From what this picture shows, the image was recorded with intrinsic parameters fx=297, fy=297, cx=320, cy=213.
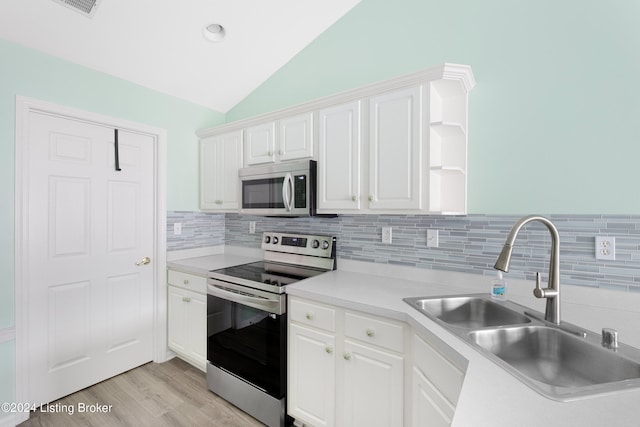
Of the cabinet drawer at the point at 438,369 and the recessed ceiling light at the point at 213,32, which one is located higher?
the recessed ceiling light at the point at 213,32

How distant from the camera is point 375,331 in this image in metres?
1.47

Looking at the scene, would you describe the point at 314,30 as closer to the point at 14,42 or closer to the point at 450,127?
the point at 450,127

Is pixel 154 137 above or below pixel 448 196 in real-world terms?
above

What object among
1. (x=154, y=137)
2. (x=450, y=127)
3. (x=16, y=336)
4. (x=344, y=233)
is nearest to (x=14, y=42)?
(x=154, y=137)

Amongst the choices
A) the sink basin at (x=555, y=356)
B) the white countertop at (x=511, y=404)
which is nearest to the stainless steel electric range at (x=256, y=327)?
the white countertop at (x=511, y=404)

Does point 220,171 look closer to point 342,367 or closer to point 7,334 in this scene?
point 7,334

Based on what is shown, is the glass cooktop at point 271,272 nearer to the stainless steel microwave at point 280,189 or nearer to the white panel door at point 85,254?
the stainless steel microwave at point 280,189

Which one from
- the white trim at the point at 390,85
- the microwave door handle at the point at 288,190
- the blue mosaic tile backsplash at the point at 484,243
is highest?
the white trim at the point at 390,85

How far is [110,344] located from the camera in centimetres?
239

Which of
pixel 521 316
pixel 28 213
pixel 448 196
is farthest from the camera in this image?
pixel 28 213

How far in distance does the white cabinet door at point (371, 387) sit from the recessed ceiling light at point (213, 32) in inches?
92.1

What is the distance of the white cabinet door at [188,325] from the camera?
2330mm

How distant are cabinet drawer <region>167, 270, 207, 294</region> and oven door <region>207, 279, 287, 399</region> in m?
0.16

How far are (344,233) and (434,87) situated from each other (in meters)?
1.16
